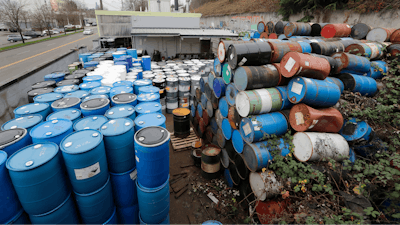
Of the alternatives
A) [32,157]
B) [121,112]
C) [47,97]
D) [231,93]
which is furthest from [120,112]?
[231,93]

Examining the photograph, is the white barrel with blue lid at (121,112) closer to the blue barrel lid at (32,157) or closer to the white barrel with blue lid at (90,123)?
the white barrel with blue lid at (90,123)

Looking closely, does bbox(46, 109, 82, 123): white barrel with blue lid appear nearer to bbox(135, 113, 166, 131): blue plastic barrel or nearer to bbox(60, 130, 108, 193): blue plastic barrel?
bbox(60, 130, 108, 193): blue plastic barrel

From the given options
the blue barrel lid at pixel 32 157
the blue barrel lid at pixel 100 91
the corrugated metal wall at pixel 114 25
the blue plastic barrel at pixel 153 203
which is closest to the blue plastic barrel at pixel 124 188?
the blue plastic barrel at pixel 153 203

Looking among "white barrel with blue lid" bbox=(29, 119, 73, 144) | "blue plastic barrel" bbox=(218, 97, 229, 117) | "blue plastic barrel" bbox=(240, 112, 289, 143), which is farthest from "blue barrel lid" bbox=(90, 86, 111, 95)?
"blue plastic barrel" bbox=(240, 112, 289, 143)

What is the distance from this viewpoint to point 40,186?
7.37ft

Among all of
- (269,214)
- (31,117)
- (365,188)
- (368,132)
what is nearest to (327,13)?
(368,132)

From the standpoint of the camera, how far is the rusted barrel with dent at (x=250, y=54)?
401 centimetres

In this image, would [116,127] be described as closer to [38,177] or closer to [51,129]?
[51,129]

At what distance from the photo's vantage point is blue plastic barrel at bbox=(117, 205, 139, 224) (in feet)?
11.3

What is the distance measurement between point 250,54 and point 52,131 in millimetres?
3991

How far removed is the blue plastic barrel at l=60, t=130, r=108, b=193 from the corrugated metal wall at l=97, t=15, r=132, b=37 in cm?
1567

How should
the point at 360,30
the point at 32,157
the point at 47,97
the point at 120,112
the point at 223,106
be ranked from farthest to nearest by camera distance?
the point at 360,30 → the point at 223,106 → the point at 47,97 → the point at 120,112 → the point at 32,157

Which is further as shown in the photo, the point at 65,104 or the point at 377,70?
the point at 377,70

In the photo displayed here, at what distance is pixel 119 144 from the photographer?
2.88m
